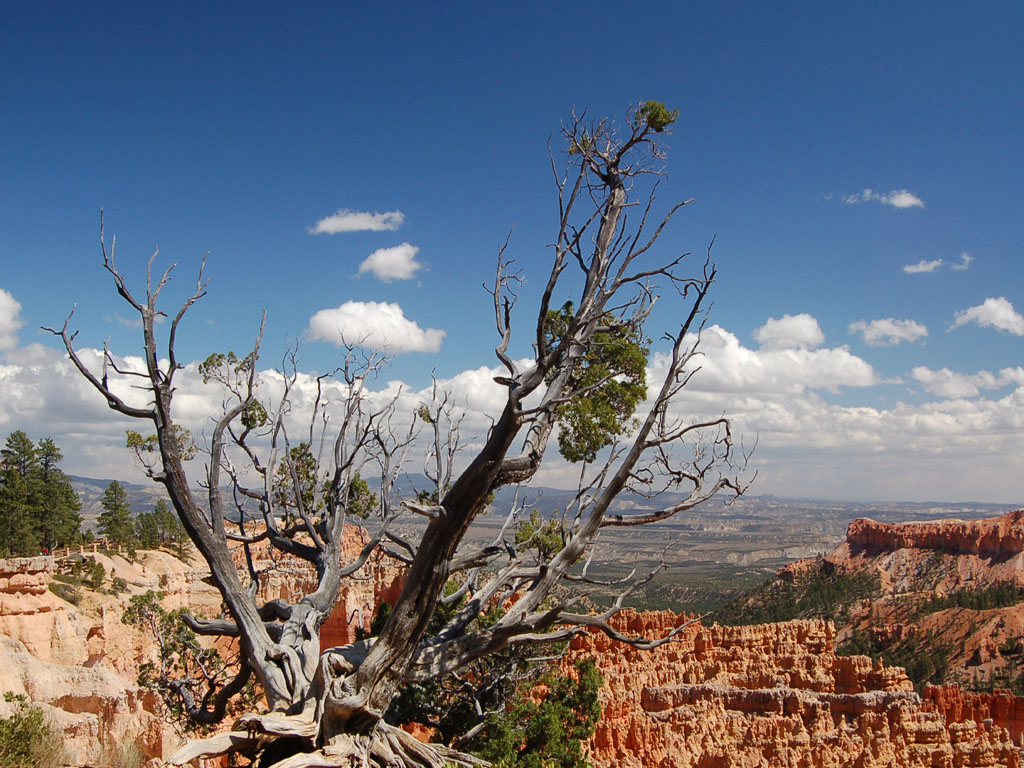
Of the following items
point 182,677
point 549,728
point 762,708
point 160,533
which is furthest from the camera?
point 160,533

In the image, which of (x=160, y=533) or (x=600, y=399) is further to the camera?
(x=160, y=533)

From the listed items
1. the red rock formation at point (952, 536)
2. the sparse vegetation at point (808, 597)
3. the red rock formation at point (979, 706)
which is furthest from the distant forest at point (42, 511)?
the red rock formation at point (952, 536)

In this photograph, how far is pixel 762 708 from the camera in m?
34.2

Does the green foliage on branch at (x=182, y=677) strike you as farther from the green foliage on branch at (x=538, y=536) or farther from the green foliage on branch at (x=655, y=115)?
the green foliage on branch at (x=655, y=115)

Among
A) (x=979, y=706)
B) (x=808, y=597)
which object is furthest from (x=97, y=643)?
(x=808, y=597)

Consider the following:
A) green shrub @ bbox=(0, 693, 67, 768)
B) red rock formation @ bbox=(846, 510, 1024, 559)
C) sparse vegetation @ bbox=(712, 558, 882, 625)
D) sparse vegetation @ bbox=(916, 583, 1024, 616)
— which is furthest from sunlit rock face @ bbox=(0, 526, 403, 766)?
red rock formation @ bbox=(846, 510, 1024, 559)

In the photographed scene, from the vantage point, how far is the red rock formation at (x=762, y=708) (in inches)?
1067

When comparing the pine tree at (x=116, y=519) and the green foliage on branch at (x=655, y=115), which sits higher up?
the green foliage on branch at (x=655, y=115)

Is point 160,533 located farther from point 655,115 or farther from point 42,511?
point 655,115

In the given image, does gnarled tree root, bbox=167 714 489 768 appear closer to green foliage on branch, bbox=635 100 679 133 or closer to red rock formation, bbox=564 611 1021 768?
green foliage on branch, bbox=635 100 679 133

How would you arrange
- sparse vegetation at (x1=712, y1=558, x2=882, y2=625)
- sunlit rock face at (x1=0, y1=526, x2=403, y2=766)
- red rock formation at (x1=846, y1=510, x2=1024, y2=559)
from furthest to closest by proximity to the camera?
red rock formation at (x1=846, y1=510, x2=1024, y2=559) < sparse vegetation at (x1=712, y1=558, x2=882, y2=625) < sunlit rock face at (x1=0, y1=526, x2=403, y2=766)

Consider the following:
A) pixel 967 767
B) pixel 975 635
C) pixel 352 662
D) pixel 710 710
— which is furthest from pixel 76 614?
pixel 975 635

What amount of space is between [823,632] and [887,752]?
13337 millimetres

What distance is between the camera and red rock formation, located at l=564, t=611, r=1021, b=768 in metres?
27.1
